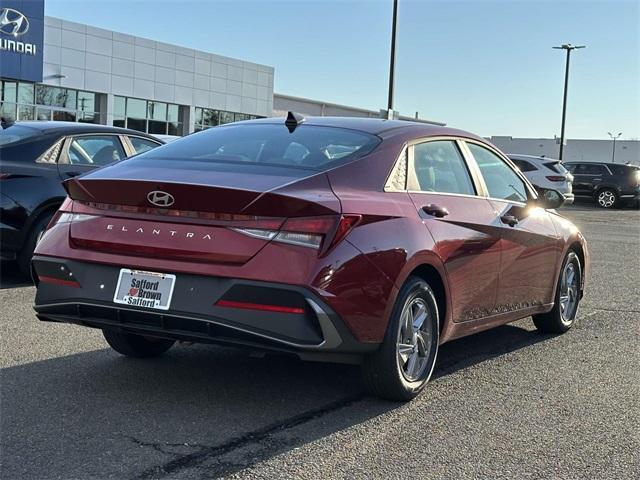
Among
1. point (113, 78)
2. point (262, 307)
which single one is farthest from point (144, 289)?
point (113, 78)

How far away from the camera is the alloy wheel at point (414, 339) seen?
4266 millimetres

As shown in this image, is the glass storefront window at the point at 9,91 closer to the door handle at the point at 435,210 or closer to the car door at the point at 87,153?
the car door at the point at 87,153

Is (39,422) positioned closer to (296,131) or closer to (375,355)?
(375,355)

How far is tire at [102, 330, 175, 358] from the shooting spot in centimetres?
493

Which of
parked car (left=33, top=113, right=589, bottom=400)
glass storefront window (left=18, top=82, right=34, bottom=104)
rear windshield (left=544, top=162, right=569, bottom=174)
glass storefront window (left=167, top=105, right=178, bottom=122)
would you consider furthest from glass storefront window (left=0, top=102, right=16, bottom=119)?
parked car (left=33, top=113, right=589, bottom=400)

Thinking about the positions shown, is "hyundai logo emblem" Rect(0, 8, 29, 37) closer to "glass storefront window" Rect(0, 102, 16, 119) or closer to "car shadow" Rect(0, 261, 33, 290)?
"glass storefront window" Rect(0, 102, 16, 119)

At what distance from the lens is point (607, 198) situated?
31.0 metres

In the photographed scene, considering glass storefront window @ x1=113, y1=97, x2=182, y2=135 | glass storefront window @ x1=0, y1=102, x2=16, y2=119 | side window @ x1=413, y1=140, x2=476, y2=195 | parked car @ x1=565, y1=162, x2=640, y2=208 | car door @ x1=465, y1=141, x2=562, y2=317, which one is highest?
glass storefront window @ x1=113, y1=97, x2=182, y2=135

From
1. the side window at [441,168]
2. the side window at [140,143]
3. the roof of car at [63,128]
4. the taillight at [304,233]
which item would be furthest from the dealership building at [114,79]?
the taillight at [304,233]

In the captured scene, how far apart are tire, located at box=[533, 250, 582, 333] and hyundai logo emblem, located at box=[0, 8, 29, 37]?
2866 cm

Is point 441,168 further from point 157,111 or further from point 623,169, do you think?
point 157,111

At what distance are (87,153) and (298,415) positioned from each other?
517 cm

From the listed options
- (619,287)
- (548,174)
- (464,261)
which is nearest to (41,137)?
(464,261)

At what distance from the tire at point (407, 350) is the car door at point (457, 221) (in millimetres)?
280
